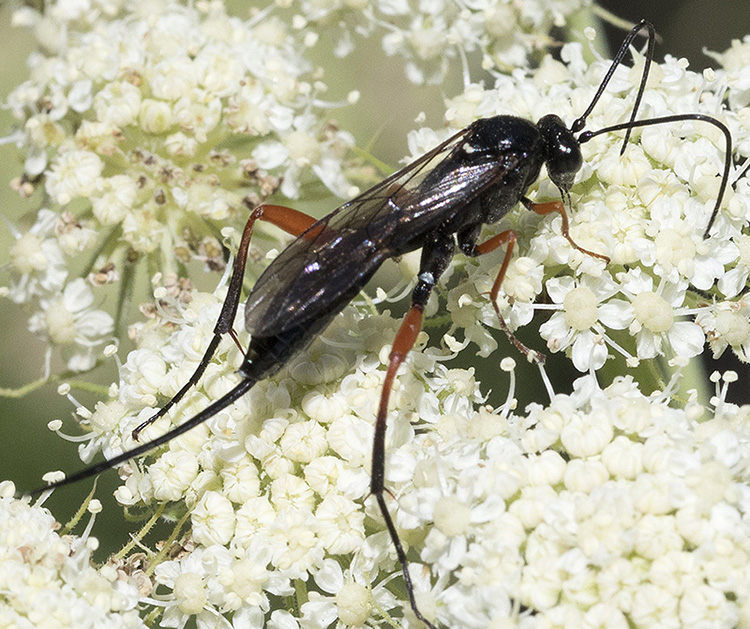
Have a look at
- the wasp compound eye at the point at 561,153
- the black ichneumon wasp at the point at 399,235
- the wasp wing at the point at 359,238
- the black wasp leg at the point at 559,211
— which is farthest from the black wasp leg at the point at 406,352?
the wasp compound eye at the point at 561,153

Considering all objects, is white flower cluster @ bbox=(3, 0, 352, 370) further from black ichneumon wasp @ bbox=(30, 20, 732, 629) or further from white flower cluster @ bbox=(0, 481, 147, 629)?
white flower cluster @ bbox=(0, 481, 147, 629)

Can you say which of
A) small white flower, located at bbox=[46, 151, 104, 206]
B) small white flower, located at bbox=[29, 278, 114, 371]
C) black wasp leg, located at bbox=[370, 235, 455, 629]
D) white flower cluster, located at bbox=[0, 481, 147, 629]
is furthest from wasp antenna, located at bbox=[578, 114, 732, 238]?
white flower cluster, located at bbox=[0, 481, 147, 629]

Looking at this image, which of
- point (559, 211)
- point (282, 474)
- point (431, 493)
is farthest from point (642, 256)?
point (282, 474)

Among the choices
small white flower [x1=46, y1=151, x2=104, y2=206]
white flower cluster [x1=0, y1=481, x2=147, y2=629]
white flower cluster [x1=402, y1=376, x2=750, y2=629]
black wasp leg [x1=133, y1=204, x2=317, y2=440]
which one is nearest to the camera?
white flower cluster [x1=402, y1=376, x2=750, y2=629]

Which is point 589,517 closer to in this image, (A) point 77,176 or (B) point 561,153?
(B) point 561,153

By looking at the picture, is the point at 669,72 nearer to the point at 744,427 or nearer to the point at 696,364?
the point at 696,364
